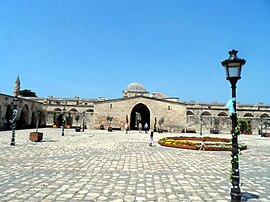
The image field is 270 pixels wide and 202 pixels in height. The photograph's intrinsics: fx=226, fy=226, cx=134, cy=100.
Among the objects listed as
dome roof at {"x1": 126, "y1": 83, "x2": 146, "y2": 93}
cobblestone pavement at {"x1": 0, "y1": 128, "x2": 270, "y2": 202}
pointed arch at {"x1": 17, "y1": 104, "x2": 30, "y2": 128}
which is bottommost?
cobblestone pavement at {"x1": 0, "y1": 128, "x2": 270, "y2": 202}

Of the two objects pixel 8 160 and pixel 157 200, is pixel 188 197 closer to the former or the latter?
pixel 157 200

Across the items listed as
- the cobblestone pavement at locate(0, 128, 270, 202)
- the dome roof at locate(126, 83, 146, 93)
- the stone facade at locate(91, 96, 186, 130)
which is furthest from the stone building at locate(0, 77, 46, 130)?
the dome roof at locate(126, 83, 146, 93)

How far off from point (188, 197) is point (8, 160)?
7341 millimetres

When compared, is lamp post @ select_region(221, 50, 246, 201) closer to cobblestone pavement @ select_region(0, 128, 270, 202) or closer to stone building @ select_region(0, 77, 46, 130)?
cobblestone pavement @ select_region(0, 128, 270, 202)

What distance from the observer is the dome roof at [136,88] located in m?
54.7

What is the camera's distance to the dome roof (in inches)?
2152

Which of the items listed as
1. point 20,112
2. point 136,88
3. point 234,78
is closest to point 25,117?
point 20,112

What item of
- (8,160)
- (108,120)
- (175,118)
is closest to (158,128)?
(175,118)

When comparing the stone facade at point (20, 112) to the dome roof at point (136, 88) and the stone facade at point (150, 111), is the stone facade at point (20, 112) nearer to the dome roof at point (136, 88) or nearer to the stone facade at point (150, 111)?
the stone facade at point (150, 111)

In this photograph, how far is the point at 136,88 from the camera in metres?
55.2

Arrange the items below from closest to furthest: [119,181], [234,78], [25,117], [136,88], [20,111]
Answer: [234,78]
[119,181]
[20,111]
[25,117]
[136,88]

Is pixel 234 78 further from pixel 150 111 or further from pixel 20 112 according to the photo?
pixel 150 111

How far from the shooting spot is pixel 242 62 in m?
5.10

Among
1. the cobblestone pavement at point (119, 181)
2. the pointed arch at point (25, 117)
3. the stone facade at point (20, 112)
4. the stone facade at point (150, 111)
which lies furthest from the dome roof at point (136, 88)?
the cobblestone pavement at point (119, 181)
